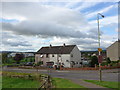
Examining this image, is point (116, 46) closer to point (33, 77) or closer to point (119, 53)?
point (119, 53)

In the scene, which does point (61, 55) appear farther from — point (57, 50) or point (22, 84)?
point (22, 84)

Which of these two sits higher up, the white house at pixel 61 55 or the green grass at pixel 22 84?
the white house at pixel 61 55

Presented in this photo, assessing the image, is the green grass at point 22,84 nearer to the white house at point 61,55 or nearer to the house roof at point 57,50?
the white house at point 61,55

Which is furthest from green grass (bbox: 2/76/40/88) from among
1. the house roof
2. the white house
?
the house roof

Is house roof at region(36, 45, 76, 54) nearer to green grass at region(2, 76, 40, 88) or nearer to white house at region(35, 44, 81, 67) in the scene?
white house at region(35, 44, 81, 67)

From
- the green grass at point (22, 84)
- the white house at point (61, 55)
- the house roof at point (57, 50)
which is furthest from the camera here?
the house roof at point (57, 50)

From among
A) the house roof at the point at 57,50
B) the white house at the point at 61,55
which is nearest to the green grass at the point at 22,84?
the white house at the point at 61,55

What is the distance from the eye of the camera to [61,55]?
5097 cm

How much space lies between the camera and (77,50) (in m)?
53.2

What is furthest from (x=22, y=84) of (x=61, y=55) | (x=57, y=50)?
(x=57, y=50)

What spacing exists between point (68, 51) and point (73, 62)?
384 cm

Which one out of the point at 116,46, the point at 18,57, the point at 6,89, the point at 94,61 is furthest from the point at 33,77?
the point at 18,57

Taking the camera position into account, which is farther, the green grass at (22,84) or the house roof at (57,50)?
the house roof at (57,50)

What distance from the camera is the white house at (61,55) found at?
49562mm
